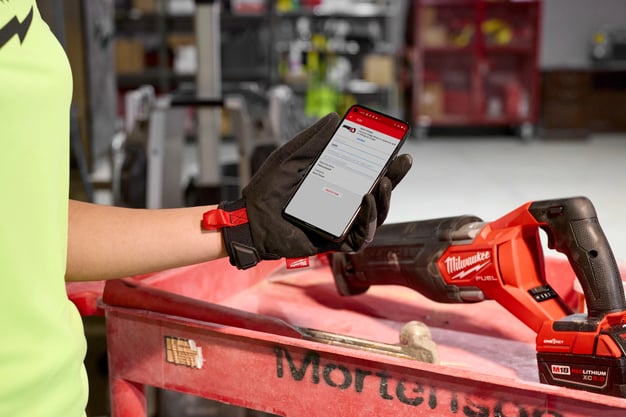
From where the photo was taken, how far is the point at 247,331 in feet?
3.67

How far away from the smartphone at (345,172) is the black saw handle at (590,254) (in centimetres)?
30

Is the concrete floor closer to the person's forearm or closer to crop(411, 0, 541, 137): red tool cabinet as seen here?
crop(411, 0, 541, 137): red tool cabinet

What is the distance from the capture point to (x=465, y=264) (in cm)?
131

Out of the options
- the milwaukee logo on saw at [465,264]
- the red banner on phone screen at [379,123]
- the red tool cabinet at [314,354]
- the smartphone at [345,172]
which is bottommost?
the red tool cabinet at [314,354]

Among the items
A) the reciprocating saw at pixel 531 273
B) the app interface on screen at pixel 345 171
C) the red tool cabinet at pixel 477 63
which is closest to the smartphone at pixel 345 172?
the app interface on screen at pixel 345 171

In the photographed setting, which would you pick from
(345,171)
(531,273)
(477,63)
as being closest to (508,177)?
(477,63)

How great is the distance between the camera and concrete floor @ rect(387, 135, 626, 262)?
4.67m

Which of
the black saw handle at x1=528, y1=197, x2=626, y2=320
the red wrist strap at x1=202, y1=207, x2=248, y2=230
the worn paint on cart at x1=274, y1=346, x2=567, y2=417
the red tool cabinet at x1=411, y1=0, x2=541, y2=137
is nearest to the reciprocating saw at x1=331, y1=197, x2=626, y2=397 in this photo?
the black saw handle at x1=528, y1=197, x2=626, y2=320

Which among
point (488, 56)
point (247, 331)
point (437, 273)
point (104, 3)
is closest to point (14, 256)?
point (247, 331)

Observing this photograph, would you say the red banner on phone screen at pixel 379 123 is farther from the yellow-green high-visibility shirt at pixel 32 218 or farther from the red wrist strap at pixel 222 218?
the yellow-green high-visibility shirt at pixel 32 218

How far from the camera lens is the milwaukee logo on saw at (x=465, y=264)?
4.21 feet

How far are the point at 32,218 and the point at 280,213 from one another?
39 cm

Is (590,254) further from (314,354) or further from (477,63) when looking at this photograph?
(477,63)

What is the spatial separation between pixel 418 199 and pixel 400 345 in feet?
12.8
